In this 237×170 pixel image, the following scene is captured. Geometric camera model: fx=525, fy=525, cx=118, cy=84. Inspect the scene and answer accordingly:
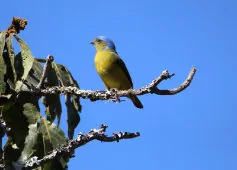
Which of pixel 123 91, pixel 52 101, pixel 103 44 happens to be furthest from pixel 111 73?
pixel 123 91

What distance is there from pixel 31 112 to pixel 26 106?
61mm

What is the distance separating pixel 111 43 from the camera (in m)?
8.48

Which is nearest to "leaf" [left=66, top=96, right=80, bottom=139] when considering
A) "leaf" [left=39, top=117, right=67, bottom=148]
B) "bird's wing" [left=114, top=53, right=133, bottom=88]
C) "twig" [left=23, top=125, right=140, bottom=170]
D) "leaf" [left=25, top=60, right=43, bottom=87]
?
"leaf" [left=39, top=117, right=67, bottom=148]

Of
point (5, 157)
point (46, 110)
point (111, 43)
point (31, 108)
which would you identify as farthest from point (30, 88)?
point (111, 43)

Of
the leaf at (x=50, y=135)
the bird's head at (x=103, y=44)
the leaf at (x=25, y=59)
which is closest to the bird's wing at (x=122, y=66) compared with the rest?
the bird's head at (x=103, y=44)

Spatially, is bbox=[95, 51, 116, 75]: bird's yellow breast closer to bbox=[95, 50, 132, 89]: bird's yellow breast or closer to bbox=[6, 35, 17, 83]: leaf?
bbox=[95, 50, 132, 89]: bird's yellow breast

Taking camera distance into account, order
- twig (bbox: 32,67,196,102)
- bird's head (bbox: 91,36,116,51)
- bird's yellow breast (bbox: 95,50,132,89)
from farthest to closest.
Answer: bird's head (bbox: 91,36,116,51) < bird's yellow breast (bbox: 95,50,132,89) < twig (bbox: 32,67,196,102)

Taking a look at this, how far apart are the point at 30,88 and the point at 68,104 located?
0.40 meters

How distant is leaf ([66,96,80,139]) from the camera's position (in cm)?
430

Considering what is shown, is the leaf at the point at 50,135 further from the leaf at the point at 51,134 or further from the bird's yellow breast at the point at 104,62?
the bird's yellow breast at the point at 104,62

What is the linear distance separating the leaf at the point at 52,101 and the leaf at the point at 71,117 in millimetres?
161

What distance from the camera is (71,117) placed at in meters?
4.34

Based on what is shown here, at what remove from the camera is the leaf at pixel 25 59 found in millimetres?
4148

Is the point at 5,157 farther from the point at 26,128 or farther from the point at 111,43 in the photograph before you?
the point at 111,43
